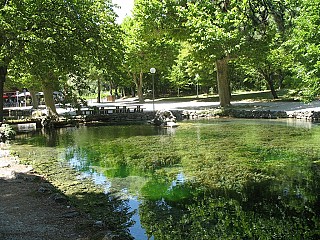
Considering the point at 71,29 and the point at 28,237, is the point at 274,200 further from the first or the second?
the point at 71,29

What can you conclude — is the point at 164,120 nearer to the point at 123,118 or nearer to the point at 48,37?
the point at 123,118

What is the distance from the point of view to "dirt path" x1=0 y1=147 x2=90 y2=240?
18.0 ft

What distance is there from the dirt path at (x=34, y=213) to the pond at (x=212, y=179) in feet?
3.47

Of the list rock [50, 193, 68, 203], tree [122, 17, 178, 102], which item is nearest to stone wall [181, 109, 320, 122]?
tree [122, 17, 178, 102]

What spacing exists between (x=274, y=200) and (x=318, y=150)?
18.4 feet

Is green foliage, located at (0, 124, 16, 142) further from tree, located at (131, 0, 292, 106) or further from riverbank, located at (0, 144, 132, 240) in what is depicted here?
tree, located at (131, 0, 292, 106)

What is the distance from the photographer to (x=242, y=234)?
224 inches

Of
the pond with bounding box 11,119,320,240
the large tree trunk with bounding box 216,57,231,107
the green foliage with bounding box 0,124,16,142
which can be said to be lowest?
the pond with bounding box 11,119,320,240

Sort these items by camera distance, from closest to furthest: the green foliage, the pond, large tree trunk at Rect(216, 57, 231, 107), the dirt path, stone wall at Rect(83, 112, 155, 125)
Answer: the dirt path → the pond → the green foliage → stone wall at Rect(83, 112, 155, 125) → large tree trunk at Rect(216, 57, 231, 107)

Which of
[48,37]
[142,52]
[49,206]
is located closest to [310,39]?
[48,37]

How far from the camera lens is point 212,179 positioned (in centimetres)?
894

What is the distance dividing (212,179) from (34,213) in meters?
4.29

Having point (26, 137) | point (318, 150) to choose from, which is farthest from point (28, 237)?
point (26, 137)

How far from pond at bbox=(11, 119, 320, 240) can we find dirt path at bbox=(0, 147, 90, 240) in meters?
1.06
